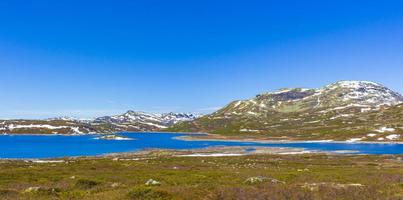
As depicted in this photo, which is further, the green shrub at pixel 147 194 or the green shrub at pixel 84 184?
the green shrub at pixel 84 184

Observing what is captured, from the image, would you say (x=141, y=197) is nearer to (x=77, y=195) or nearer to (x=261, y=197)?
(x=77, y=195)

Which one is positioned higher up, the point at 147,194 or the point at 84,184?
the point at 147,194

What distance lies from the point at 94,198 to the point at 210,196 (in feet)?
29.4

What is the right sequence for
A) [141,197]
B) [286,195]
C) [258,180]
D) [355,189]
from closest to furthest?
[141,197] < [286,195] < [355,189] < [258,180]

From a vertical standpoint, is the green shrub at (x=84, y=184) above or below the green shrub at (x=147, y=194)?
below

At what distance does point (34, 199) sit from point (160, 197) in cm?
981

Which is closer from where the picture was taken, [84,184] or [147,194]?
[147,194]

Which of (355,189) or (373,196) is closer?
(373,196)

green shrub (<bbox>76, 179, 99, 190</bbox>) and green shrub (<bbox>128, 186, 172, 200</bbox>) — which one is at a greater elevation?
green shrub (<bbox>128, 186, 172, 200</bbox>)

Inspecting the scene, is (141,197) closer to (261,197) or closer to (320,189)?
(261,197)

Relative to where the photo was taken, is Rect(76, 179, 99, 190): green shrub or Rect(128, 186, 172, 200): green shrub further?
Rect(76, 179, 99, 190): green shrub

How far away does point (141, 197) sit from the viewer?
3144 cm

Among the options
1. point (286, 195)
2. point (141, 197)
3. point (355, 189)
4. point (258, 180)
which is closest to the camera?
point (141, 197)

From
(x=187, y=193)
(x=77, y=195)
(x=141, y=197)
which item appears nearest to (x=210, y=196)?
(x=187, y=193)
